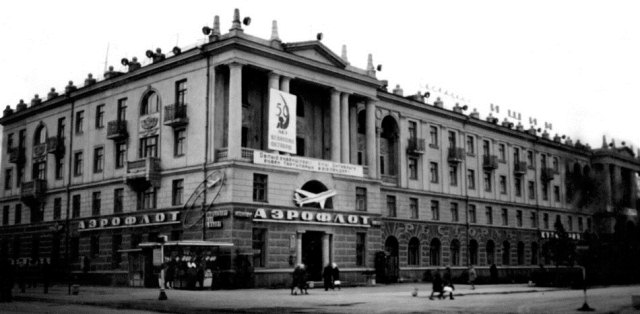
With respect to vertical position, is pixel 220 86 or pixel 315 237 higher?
pixel 220 86

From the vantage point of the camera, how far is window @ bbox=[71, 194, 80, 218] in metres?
57.3

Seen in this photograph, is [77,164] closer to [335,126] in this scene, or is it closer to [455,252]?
[335,126]

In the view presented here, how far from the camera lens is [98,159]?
185ft

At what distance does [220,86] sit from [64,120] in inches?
787

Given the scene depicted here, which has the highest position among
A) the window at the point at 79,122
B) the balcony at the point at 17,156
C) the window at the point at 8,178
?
the window at the point at 79,122

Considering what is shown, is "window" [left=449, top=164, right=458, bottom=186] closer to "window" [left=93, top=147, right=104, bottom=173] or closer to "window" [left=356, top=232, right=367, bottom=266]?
"window" [left=356, top=232, right=367, bottom=266]

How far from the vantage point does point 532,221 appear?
80.0 metres

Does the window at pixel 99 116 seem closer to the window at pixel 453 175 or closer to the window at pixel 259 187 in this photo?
the window at pixel 259 187

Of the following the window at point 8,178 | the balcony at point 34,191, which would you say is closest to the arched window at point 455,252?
the balcony at point 34,191

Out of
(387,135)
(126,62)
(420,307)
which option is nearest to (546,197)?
(387,135)

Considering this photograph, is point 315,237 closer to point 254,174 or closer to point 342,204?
point 342,204

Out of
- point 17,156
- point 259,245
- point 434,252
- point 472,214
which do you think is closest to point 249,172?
point 259,245

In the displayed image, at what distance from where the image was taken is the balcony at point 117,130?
5291cm

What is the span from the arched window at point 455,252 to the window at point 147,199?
99.0 ft
